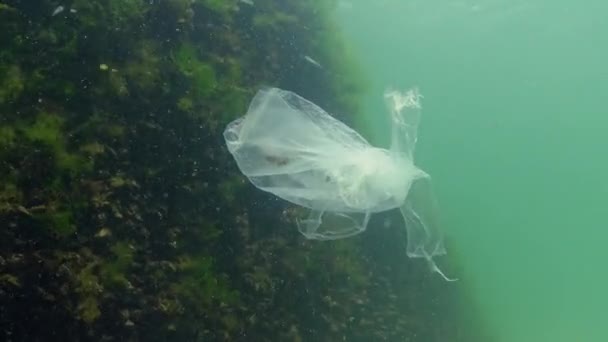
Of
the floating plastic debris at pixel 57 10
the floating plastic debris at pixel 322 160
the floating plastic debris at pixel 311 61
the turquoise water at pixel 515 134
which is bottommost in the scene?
the turquoise water at pixel 515 134

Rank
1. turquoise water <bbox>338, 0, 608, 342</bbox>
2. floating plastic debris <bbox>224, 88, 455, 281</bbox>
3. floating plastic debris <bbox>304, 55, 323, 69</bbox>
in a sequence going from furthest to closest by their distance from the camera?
turquoise water <bbox>338, 0, 608, 342</bbox> < floating plastic debris <bbox>304, 55, 323, 69</bbox> < floating plastic debris <bbox>224, 88, 455, 281</bbox>

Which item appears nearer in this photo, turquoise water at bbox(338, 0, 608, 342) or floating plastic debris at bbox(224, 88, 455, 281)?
floating plastic debris at bbox(224, 88, 455, 281)

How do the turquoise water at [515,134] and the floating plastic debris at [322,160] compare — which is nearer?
the floating plastic debris at [322,160]

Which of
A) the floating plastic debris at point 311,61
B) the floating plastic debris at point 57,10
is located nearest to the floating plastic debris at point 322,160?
the floating plastic debris at point 57,10

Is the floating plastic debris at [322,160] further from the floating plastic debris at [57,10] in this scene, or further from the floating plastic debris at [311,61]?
the floating plastic debris at [311,61]

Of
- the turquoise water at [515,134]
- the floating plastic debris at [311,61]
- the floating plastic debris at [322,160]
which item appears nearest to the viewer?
the floating plastic debris at [322,160]

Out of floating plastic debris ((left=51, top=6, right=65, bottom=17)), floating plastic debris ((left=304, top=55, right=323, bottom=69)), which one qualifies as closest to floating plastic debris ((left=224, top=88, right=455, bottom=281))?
floating plastic debris ((left=51, top=6, right=65, bottom=17))

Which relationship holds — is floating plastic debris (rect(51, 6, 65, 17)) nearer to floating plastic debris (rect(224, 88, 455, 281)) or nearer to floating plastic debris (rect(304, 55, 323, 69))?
Answer: floating plastic debris (rect(224, 88, 455, 281))

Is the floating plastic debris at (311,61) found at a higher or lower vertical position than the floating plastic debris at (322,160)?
lower

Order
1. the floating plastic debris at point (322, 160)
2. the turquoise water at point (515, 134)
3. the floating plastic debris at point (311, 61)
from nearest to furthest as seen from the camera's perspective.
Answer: the floating plastic debris at point (322, 160) < the floating plastic debris at point (311, 61) < the turquoise water at point (515, 134)

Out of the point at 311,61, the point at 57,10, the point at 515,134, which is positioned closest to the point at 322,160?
the point at 57,10
